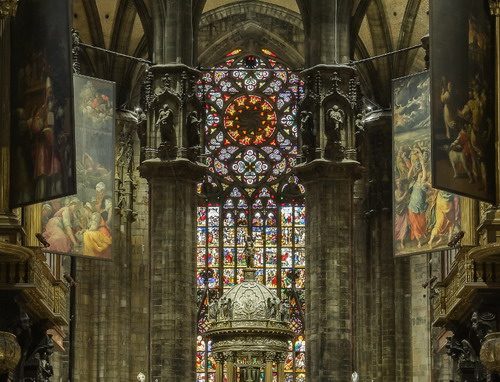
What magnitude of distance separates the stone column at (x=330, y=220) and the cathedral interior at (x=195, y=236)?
4 cm

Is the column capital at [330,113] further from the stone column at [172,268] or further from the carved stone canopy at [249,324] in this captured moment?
the carved stone canopy at [249,324]

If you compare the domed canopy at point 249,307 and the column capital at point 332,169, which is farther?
the column capital at point 332,169

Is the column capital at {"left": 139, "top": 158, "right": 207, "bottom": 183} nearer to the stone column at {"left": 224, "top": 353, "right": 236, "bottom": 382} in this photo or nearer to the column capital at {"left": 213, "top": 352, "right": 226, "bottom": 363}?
the column capital at {"left": 213, "top": 352, "right": 226, "bottom": 363}

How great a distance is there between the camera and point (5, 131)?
32.0m

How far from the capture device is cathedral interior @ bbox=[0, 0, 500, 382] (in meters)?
31.9

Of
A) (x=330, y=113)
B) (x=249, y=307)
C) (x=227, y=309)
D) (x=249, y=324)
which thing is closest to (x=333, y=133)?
(x=330, y=113)

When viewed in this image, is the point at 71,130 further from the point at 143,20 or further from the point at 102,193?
the point at 143,20

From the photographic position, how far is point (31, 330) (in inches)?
1331

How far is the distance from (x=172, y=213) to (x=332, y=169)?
361 centimetres

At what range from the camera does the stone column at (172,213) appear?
139 feet

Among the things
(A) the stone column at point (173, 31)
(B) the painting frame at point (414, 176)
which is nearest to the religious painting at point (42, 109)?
(B) the painting frame at point (414, 176)

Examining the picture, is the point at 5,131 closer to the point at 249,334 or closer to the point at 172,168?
the point at 249,334

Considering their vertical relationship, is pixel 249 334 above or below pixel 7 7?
below

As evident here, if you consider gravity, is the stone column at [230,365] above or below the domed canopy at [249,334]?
below
